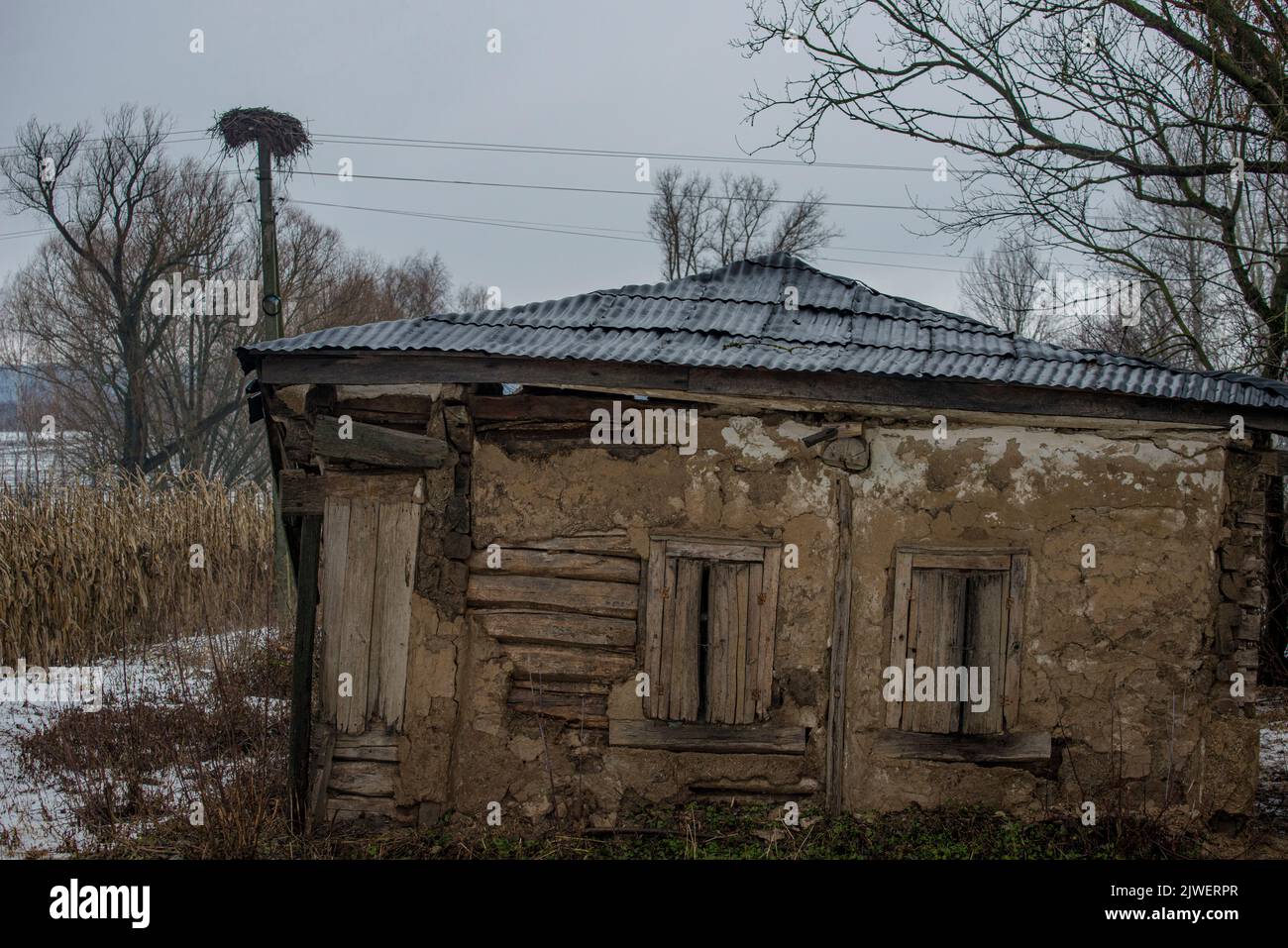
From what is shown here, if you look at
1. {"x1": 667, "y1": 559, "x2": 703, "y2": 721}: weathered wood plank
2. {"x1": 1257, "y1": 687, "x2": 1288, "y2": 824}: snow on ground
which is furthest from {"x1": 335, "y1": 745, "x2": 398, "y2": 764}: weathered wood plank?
{"x1": 1257, "y1": 687, "x2": 1288, "y2": 824}: snow on ground

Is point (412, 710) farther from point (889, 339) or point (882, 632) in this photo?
point (889, 339)

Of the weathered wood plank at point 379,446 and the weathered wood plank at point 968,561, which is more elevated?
the weathered wood plank at point 379,446

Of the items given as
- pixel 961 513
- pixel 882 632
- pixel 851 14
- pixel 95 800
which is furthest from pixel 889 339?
pixel 95 800

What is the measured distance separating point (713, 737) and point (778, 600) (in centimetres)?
97

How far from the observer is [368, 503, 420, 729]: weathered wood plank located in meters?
6.51

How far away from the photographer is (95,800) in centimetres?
718

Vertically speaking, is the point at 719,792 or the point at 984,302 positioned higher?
the point at 984,302

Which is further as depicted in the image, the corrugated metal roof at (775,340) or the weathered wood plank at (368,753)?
the weathered wood plank at (368,753)

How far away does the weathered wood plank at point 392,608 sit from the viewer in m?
6.51

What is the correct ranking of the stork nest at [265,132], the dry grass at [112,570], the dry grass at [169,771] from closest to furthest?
the dry grass at [169,771]
the dry grass at [112,570]
the stork nest at [265,132]

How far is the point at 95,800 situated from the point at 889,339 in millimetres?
6462

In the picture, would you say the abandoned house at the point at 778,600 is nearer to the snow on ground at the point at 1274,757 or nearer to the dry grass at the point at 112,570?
the snow on ground at the point at 1274,757

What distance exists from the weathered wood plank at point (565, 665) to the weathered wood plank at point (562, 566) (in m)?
0.49

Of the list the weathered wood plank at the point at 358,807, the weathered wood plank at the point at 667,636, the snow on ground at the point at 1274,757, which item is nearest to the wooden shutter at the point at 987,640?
the weathered wood plank at the point at 667,636
